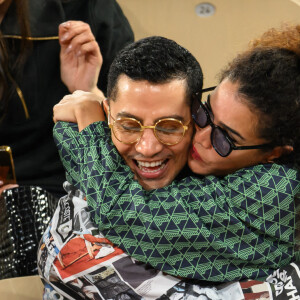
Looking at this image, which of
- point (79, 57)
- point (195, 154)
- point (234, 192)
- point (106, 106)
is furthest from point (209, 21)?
point (234, 192)

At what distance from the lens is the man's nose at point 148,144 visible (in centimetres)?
123

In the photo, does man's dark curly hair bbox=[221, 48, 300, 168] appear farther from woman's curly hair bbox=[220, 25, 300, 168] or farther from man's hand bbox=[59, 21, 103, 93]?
man's hand bbox=[59, 21, 103, 93]

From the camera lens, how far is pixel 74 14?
6.02 feet

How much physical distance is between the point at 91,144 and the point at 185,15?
41.6 inches

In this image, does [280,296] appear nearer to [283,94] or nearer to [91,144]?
[283,94]

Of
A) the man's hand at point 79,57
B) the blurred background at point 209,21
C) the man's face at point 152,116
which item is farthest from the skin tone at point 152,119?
the blurred background at point 209,21

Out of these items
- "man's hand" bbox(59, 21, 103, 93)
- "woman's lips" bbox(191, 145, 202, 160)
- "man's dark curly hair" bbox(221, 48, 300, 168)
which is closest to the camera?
"man's dark curly hair" bbox(221, 48, 300, 168)

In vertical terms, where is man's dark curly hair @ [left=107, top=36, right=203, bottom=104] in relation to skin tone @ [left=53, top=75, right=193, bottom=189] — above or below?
above

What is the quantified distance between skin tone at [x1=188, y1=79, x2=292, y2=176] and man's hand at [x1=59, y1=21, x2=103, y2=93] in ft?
1.82

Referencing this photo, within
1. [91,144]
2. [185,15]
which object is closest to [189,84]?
[91,144]

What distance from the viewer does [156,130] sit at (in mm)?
1242

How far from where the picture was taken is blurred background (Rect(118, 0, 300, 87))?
215 centimetres

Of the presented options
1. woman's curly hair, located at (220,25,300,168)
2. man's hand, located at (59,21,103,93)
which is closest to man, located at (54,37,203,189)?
woman's curly hair, located at (220,25,300,168)

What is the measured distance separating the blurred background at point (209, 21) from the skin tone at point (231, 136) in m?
0.91
